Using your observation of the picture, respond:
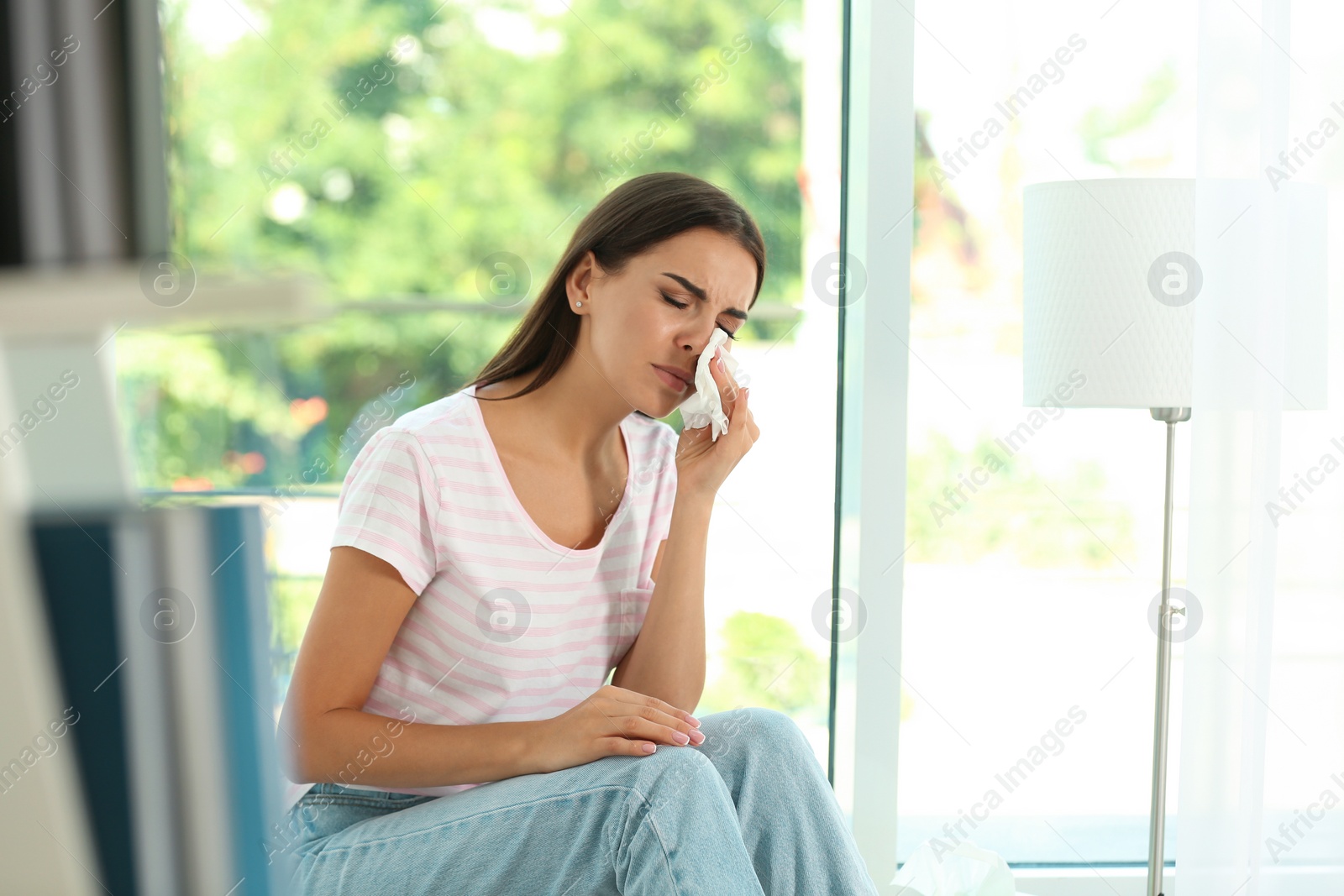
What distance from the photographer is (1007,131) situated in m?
1.65

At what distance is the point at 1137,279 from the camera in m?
1.34

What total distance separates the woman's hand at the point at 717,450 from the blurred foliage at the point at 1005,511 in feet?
1.31

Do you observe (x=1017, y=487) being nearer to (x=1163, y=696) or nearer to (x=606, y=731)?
(x=1163, y=696)

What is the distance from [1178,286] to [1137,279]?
6 cm

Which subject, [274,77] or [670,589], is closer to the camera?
[670,589]

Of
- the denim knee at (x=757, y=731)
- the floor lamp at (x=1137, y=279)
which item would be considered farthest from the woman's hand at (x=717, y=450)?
the floor lamp at (x=1137, y=279)

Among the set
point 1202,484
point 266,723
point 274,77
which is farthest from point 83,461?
point 274,77

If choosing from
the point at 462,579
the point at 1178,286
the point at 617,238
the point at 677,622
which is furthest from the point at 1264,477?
the point at 462,579

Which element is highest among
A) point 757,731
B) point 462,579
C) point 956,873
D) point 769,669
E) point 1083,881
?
point 462,579

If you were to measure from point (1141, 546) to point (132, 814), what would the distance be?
163 cm

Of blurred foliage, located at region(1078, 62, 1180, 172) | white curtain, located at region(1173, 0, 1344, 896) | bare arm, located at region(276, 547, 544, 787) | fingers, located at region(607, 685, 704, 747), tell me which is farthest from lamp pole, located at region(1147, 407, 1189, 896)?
bare arm, located at region(276, 547, 544, 787)

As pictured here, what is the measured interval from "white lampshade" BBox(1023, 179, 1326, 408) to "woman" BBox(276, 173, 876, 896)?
42 centimetres

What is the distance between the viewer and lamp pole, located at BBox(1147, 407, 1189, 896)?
1.47 metres

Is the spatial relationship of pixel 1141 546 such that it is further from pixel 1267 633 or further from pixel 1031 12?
pixel 1031 12
